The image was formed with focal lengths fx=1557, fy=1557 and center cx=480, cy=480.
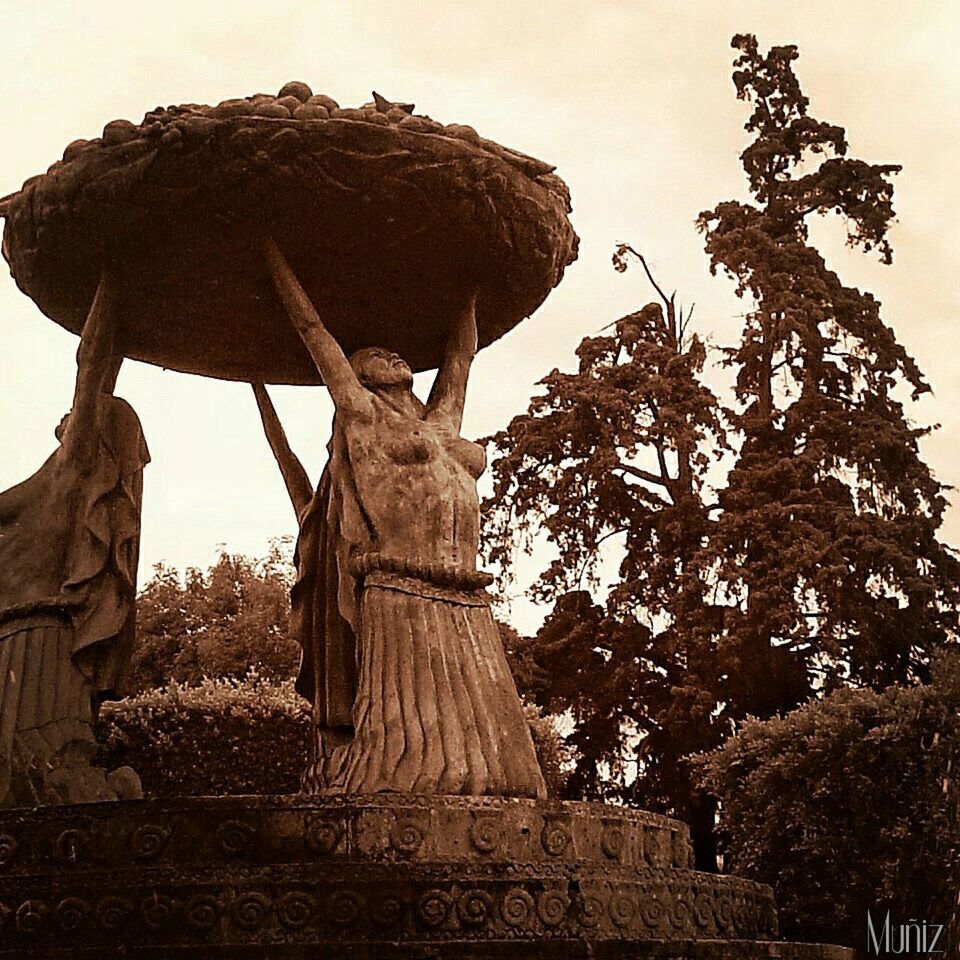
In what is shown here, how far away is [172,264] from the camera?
7.65 meters

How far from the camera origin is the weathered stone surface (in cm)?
686

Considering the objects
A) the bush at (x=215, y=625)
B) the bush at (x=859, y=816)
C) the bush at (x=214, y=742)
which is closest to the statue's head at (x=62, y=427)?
the bush at (x=214, y=742)

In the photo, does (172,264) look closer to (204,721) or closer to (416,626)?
(416,626)

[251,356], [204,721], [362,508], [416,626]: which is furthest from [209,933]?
[204,721]

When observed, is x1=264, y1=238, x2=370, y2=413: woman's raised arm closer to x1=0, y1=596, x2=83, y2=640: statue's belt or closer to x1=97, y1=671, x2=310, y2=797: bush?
x1=0, y1=596, x2=83, y2=640: statue's belt

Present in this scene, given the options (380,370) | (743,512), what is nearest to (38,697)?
(380,370)

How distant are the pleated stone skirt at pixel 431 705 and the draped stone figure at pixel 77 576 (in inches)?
50.8

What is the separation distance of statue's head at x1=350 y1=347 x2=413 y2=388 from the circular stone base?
2488mm

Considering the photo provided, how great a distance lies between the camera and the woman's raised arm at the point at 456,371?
759 cm

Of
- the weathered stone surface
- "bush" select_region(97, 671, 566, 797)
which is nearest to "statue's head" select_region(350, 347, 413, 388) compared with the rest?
the weathered stone surface

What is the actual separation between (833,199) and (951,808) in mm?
13767

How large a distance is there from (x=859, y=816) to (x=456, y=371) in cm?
1077

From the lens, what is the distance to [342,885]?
4906mm

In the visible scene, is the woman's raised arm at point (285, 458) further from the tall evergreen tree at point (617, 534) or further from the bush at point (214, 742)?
the tall evergreen tree at point (617, 534)
